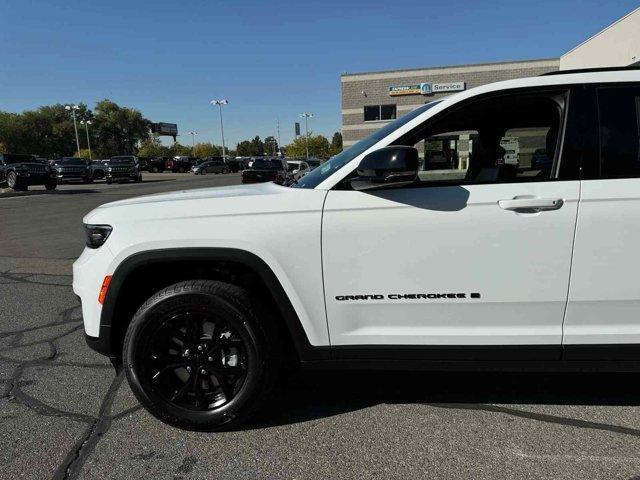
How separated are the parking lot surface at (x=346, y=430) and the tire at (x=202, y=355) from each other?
6.0 inches

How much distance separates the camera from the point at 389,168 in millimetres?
2332

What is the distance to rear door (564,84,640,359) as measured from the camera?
234cm

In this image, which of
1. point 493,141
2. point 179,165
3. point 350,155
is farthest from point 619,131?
point 179,165

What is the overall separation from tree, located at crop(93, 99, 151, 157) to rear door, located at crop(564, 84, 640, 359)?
11200 cm

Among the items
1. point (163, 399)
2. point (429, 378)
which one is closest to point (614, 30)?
point (429, 378)

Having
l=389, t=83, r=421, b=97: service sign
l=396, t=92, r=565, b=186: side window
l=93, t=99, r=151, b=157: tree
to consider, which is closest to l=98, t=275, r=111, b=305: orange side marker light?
l=396, t=92, r=565, b=186: side window

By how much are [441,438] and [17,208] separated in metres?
17.0

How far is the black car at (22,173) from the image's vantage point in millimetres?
23359

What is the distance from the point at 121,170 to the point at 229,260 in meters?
31.5

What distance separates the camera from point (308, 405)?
9.82 feet

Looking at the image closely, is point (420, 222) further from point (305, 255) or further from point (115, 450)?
point (115, 450)

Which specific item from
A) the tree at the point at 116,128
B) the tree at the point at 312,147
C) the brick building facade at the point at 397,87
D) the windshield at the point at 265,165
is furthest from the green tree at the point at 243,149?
the windshield at the point at 265,165

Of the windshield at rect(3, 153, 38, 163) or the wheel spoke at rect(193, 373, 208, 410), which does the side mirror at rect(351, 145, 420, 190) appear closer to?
the wheel spoke at rect(193, 373, 208, 410)

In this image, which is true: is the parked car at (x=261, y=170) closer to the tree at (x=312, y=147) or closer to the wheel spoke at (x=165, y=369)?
the wheel spoke at (x=165, y=369)
